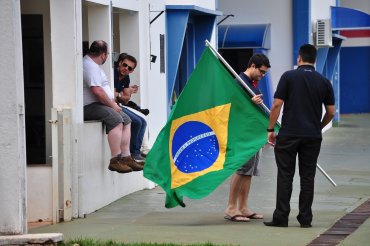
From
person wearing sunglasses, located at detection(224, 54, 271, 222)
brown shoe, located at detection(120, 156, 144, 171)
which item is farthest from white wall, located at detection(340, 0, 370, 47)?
person wearing sunglasses, located at detection(224, 54, 271, 222)

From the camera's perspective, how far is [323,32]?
1096 inches

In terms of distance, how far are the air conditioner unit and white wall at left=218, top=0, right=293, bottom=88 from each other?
1057mm

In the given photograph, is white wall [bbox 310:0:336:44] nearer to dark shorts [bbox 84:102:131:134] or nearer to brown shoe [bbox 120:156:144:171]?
brown shoe [bbox 120:156:144:171]

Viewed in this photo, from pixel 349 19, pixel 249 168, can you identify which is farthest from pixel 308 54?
pixel 349 19

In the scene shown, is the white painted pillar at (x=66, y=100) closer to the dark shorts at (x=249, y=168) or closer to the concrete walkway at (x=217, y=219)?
the concrete walkway at (x=217, y=219)

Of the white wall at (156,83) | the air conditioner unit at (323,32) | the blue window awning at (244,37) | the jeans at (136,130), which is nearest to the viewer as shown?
the jeans at (136,130)

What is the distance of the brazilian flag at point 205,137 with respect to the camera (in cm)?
1177

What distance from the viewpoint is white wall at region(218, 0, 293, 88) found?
27.0 m

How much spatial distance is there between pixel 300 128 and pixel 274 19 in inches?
638

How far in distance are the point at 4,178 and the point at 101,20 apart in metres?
4.14

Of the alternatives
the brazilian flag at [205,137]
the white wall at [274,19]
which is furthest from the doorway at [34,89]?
the white wall at [274,19]

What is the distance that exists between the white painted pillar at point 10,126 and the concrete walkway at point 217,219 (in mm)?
616

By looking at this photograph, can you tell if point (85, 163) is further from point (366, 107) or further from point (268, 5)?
point (366, 107)

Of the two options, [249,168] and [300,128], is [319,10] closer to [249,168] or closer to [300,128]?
[249,168]
